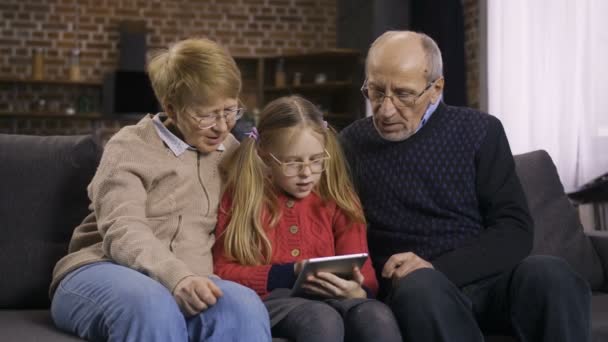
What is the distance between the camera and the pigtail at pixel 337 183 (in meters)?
1.97

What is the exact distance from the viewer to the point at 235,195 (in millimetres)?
1936

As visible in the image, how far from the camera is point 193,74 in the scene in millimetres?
1850

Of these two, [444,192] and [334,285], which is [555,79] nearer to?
[444,192]

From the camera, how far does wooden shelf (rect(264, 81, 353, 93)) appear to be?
23.5 feet

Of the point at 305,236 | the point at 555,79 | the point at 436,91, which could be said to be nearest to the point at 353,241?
the point at 305,236

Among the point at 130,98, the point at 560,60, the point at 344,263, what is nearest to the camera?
the point at 344,263

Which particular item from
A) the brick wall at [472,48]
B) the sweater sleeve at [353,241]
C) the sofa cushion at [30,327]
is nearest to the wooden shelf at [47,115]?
the brick wall at [472,48]

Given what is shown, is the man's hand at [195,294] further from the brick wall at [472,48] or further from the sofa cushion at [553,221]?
the brick wall at [472,48]

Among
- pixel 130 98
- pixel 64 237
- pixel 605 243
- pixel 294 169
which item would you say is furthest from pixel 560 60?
pixel 130 98

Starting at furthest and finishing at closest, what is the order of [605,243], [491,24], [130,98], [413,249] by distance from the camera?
1. [130,98]
2. [491,24]
3. [605,243]
4. [413,249]

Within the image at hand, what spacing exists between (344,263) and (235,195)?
37 centimetres

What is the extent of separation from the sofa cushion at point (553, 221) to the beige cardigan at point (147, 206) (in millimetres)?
1005

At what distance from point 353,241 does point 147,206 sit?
491 millimetres

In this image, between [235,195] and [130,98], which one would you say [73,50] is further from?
[235,195]
